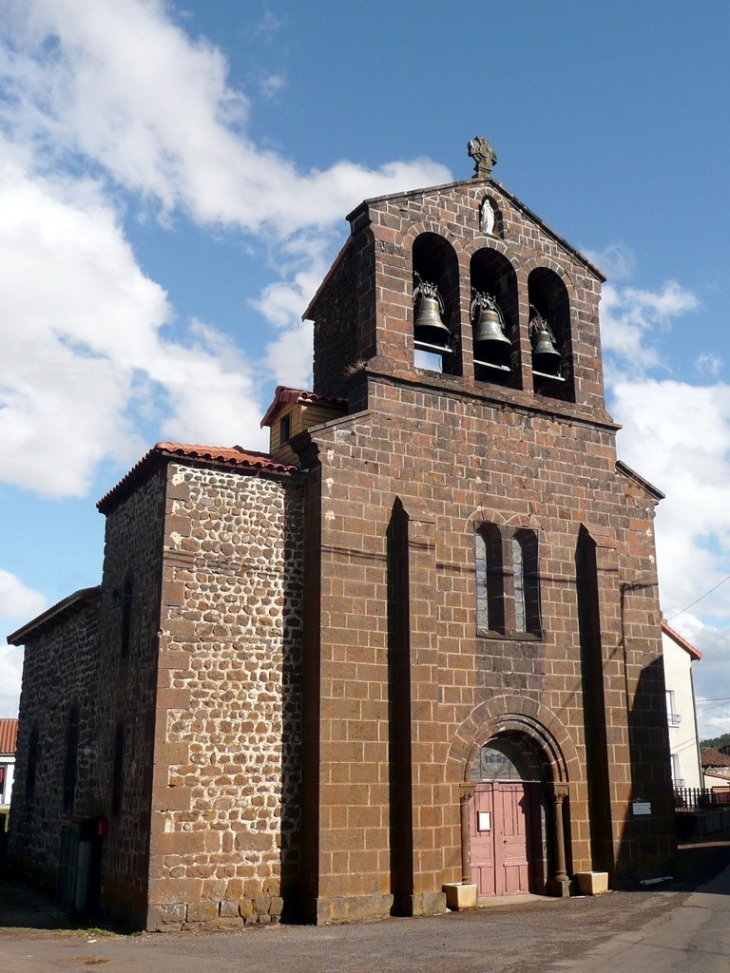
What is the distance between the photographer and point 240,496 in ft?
48.6

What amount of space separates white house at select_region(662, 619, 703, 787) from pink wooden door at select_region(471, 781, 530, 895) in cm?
2174

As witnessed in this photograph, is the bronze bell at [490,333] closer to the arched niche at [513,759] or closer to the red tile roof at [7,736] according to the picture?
the arched niche at [513,759]

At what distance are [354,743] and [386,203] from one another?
29.7 feet

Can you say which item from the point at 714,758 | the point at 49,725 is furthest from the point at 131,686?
the point at 714,758

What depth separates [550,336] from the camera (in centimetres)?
1820

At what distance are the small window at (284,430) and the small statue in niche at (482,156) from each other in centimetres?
→ 598

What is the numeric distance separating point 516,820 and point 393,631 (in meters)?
3.89

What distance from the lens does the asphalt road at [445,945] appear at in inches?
408

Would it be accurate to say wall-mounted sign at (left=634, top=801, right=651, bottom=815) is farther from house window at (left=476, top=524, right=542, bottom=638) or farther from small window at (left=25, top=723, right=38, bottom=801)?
small window at (left=25, top=723, right=38, bottom=801)

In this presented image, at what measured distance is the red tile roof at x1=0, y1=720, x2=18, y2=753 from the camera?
4300cm

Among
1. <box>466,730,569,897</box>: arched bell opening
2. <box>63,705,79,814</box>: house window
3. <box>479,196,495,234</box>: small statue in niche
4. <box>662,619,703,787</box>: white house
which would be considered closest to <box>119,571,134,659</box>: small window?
<box>63,705,79,814</box>: house window

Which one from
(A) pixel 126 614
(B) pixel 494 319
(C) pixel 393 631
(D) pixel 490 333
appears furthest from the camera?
(B) pixel 494 319

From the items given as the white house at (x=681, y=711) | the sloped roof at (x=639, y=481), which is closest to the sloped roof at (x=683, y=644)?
the white house at (x=681, y=711)

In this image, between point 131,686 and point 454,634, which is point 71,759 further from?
point 454,634
